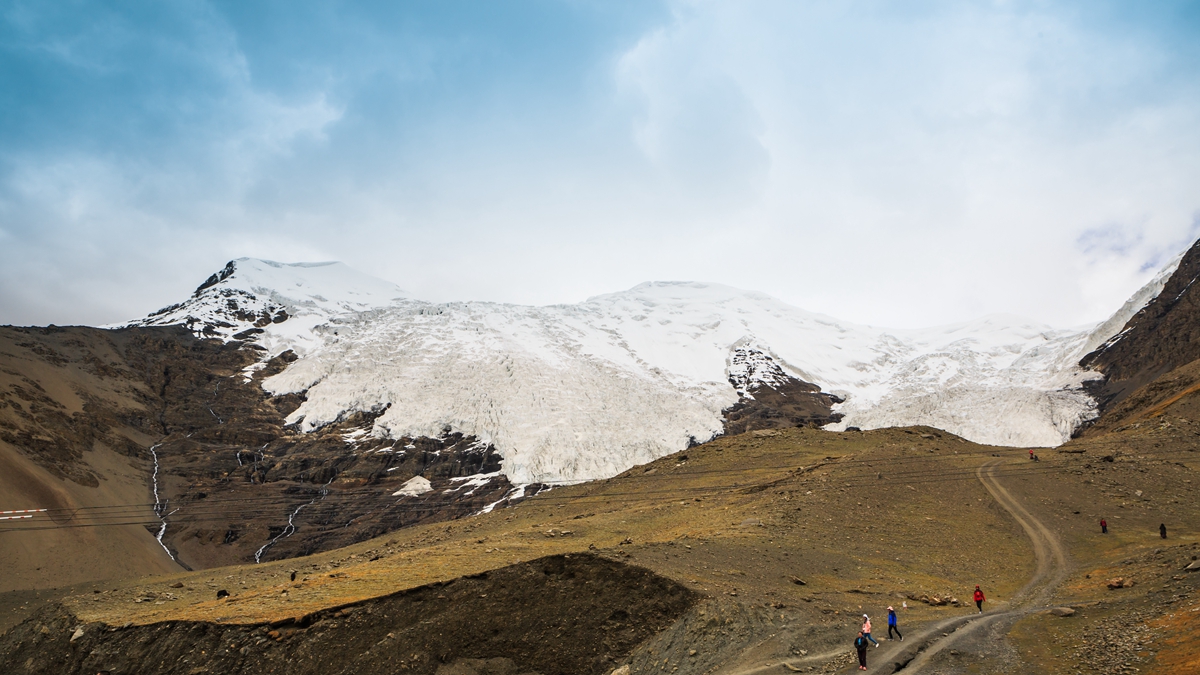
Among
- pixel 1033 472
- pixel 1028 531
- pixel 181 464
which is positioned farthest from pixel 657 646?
pixel 181 464

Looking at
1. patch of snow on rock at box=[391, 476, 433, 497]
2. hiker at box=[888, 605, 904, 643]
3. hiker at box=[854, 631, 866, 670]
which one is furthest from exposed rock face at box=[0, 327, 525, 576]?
hiker at box=[854, 631, 866, 670]

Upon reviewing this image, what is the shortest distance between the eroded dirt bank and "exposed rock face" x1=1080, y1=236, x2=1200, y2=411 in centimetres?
10597

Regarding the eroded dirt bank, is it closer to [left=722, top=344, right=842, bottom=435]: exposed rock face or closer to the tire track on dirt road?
the tire track on dirt road

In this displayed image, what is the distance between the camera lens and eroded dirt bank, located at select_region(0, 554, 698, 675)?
24.3 metres

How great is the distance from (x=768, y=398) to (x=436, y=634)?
436 feet

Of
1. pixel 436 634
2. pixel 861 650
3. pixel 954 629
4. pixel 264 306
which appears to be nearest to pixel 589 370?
pixel 264 306

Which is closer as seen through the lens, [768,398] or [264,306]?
[768,398]

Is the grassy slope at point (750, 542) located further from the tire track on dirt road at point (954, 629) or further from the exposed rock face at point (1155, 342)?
the exposed rock face at point (1155, 342)

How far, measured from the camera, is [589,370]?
141 m

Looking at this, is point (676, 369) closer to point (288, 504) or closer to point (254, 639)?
point (288, 504)

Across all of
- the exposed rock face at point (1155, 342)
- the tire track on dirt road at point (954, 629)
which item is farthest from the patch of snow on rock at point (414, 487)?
the exposed rock face at point (1155, 342)

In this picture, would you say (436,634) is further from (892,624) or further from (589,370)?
(589,370)

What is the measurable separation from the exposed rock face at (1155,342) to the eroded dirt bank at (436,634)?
105974 millimetres

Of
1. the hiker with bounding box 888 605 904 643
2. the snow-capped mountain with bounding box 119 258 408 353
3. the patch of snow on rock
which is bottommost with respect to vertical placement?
the hiker with bounding box 888 605 904 643
